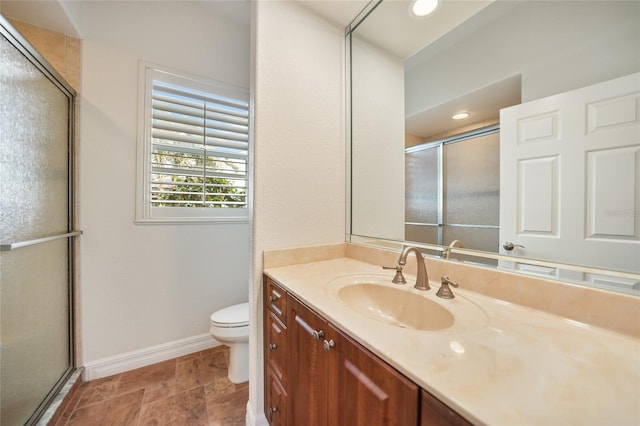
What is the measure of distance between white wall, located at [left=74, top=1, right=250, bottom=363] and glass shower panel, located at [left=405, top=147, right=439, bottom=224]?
5.00ft

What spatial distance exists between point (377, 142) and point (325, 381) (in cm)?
124

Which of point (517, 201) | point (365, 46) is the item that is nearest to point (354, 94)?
point (365, 46)

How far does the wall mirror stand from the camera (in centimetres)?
69

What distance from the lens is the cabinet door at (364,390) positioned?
18.4 inches

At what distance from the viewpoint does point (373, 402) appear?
0.54m

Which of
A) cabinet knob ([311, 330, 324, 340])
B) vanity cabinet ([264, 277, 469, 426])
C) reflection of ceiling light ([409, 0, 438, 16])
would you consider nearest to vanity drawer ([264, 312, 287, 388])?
vanity cabinet ([264, 277, 469, 426])

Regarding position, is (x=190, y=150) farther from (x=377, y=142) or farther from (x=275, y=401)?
(x=275, y=401)

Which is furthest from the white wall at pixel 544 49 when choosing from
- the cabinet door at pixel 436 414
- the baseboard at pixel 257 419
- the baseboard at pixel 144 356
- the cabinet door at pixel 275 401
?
the baseboard at pixel 144 356

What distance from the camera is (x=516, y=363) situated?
1.51ft

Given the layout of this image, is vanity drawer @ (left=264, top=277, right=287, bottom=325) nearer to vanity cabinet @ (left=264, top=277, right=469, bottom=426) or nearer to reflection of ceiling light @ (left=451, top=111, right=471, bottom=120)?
vanity cabinet @ (left=264, top=277, right=469, bottom=426)

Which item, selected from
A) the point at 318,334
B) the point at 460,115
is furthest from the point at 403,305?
the point at 460,115

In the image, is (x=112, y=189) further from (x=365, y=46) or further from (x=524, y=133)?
(x=524, y=133)

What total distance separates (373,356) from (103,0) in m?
2.50

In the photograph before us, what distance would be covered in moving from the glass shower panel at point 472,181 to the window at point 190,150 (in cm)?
160
